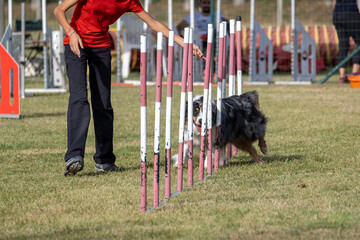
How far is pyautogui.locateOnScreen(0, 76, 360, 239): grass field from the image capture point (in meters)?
4.03

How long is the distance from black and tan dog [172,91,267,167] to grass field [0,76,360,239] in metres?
0.20

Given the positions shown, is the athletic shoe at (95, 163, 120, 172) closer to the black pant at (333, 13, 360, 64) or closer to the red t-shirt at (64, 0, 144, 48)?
the red t-shirt at (64, 0, 144, 48)

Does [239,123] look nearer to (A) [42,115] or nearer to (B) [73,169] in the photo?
(B) [73,169]

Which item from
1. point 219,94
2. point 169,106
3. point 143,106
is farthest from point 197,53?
point 143,106

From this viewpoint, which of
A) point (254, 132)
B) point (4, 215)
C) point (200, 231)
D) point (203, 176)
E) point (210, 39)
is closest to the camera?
point (200, 231)

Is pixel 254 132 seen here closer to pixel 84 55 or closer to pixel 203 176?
pixel 203 176

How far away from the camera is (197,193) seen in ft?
16.4

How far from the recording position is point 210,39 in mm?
5379

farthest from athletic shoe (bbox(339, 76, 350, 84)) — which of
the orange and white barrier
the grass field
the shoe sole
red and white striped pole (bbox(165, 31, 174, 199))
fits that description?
red and white striped pole (bbox(165, 31, 174, 199))

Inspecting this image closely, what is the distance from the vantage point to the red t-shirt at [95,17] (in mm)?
5789

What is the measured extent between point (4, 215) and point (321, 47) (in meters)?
16.4

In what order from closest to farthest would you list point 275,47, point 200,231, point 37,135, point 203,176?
point 200,231, point 203,176, point 37,135, point 275,47

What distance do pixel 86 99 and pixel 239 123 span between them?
1437mm

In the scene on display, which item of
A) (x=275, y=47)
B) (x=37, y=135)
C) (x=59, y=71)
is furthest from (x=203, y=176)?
(x=275, y=47)
